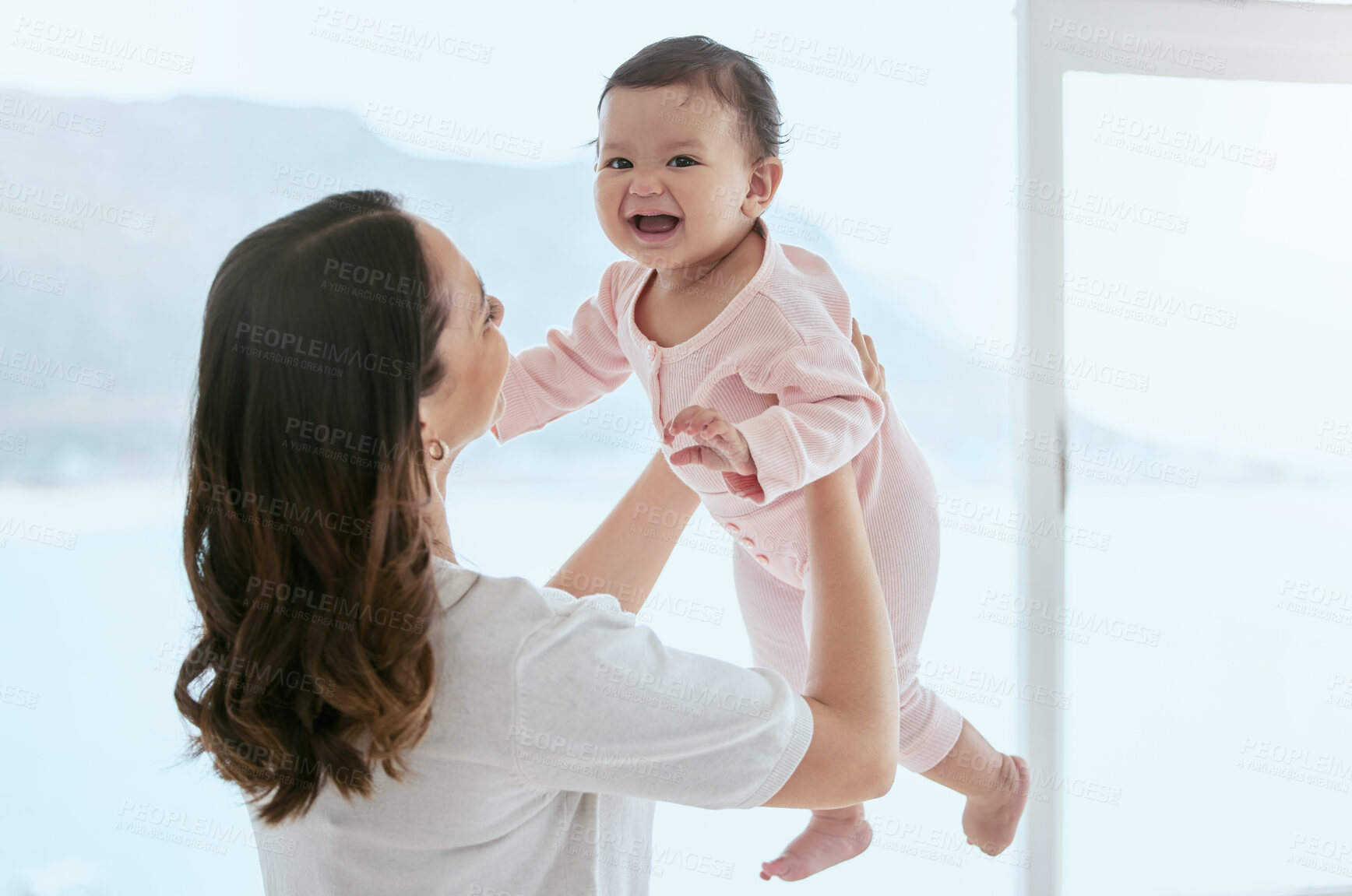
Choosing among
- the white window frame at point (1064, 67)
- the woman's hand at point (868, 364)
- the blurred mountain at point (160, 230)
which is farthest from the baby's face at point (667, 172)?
the white window frame at point (1064, 67)

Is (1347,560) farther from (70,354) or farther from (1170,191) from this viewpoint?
(70,354)

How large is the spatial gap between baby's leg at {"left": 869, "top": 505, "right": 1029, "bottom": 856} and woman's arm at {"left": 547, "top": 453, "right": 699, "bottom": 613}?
23 cm

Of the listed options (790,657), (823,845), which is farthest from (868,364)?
(823,845)

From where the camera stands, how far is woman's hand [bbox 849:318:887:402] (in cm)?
97

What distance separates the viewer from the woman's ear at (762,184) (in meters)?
1.01

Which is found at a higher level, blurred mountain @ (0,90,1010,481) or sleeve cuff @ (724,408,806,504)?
blurred mountain @ (0,90,1010,481)

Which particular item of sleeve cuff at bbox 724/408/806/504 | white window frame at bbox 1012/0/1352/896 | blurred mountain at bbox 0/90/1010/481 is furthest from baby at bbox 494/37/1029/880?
white window frame at bbox 1012/0/1352/896

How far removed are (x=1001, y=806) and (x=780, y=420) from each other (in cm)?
61

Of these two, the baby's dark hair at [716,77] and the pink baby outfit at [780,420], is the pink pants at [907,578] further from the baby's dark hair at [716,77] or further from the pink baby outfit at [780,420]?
the baby's dark hair at [716,77]

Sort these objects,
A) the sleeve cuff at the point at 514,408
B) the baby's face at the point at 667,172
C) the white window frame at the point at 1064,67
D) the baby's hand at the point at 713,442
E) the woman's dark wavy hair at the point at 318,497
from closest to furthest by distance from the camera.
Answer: the woman's dark wavy hair at the point at 318,497, the baby's hand at the point at 713,442, the baby's face at the point at 667,172, the sleeve cuff at the point at 514,408, the white window frame at the point at 1064,67

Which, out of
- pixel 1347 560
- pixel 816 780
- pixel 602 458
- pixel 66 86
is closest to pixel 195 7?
pixel 66 86

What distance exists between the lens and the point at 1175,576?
182cm

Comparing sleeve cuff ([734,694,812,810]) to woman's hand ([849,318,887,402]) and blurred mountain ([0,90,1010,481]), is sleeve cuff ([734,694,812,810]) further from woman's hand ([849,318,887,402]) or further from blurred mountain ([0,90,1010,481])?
blurred mountain ([0,90,1010,481])

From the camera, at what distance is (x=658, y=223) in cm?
96
